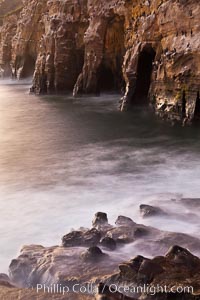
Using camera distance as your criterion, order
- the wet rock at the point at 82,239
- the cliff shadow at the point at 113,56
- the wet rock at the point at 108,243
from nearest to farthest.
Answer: the wet rock at the point at 108,243
the wet rock at the point at 82,239
the cliff shadow at the point at 113,56

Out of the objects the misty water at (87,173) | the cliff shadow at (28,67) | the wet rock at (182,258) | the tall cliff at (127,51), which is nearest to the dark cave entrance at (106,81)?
the tall cliff at (127,51)

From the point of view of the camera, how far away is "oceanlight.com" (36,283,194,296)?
4059mm

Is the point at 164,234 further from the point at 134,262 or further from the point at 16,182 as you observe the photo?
the point at 16,182

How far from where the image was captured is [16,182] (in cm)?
1001

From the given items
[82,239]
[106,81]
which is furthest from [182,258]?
[106,81]

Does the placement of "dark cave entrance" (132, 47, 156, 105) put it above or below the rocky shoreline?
above

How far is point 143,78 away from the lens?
22094 mm

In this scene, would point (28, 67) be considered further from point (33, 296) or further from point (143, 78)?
point (33, 296)

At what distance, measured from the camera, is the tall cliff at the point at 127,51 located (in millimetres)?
16109

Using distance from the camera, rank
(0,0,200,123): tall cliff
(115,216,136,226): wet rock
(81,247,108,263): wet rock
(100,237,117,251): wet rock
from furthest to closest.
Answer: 1. (0,0,200,123): tall cliff
2. (115,216,136,226): wet rock
3. (100,237,117,251): wet rock
4. (81,247,108,263): wet rock

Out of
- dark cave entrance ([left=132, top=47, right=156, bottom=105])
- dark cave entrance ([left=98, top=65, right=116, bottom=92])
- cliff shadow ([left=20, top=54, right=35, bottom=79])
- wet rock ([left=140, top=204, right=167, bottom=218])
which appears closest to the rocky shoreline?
wet rock ([left=140, top=204, right=167, bottom=218])

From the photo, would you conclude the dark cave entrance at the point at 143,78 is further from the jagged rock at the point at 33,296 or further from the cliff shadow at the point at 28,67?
the cliff shadow at the point at 28,67

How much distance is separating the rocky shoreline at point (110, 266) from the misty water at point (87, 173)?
0.59m

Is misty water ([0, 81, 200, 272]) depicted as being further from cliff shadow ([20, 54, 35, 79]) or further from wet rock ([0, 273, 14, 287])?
cliff shadow ([20, 54, 35, 79])
